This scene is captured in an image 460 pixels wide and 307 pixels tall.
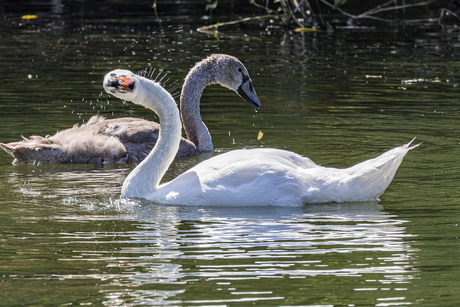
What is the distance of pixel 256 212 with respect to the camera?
667 cm

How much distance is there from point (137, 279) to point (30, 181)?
3.49 m

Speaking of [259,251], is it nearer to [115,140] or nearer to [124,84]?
[124,84]

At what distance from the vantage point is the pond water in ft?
16.1

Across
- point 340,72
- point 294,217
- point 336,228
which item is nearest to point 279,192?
point 294,217

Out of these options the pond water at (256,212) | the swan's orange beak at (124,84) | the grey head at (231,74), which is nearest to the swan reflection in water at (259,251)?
the pond water at (256,212)

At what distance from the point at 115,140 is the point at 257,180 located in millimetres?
3022

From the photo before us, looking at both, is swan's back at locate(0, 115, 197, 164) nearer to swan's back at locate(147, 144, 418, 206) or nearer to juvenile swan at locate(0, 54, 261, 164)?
juvenile swan at locate(0, 54, 261, 164)

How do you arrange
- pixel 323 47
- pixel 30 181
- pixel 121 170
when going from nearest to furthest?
pixel 30 181, pixel 121 170, pixel 323 47

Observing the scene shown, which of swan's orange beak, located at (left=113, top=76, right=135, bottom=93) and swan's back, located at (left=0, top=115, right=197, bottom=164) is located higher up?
swan's orange beak, located at (left=113, top=76, right=135, bottom=93)

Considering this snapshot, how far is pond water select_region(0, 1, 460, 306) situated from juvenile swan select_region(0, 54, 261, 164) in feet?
0.60

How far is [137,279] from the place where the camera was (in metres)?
5.02

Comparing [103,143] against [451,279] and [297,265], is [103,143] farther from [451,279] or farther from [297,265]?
[451,279]

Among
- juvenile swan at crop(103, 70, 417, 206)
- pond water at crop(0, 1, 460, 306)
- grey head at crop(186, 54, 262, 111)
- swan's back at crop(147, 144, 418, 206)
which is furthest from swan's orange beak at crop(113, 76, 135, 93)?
grey head at crop(186, 54, 262, 111)

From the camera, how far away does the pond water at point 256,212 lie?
194 inches
